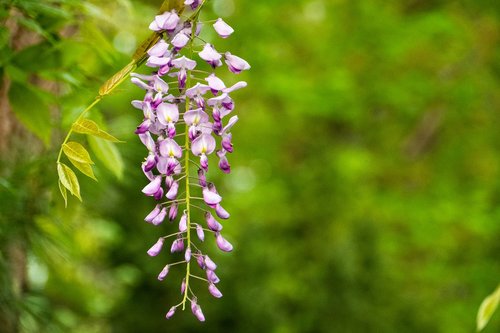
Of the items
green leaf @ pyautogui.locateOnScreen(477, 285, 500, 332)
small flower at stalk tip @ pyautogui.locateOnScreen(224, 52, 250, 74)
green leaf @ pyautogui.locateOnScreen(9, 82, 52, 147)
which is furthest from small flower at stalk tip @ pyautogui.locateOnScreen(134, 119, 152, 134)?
green leaf @ pyautogui.locateOnScreen(477, 285, 500, 332)

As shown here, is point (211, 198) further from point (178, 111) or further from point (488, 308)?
point (488, 308)

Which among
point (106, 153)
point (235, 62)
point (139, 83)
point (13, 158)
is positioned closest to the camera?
point (139, 83)

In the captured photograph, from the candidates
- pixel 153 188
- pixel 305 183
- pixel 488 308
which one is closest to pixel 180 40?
pixel 153 188

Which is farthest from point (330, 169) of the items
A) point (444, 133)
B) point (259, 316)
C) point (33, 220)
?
point (33, 220)

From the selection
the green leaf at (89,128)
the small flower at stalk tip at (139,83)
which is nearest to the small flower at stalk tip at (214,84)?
the small flower at stalk tip at (139,83)

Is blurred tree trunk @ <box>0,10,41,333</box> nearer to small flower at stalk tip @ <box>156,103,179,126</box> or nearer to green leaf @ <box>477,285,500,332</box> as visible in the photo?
small flower at stalk tip @ <box>156,103,179,126</box>

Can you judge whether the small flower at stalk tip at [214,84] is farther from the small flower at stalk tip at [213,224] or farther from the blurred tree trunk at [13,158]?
the blurred tree trunk at [13,158]
